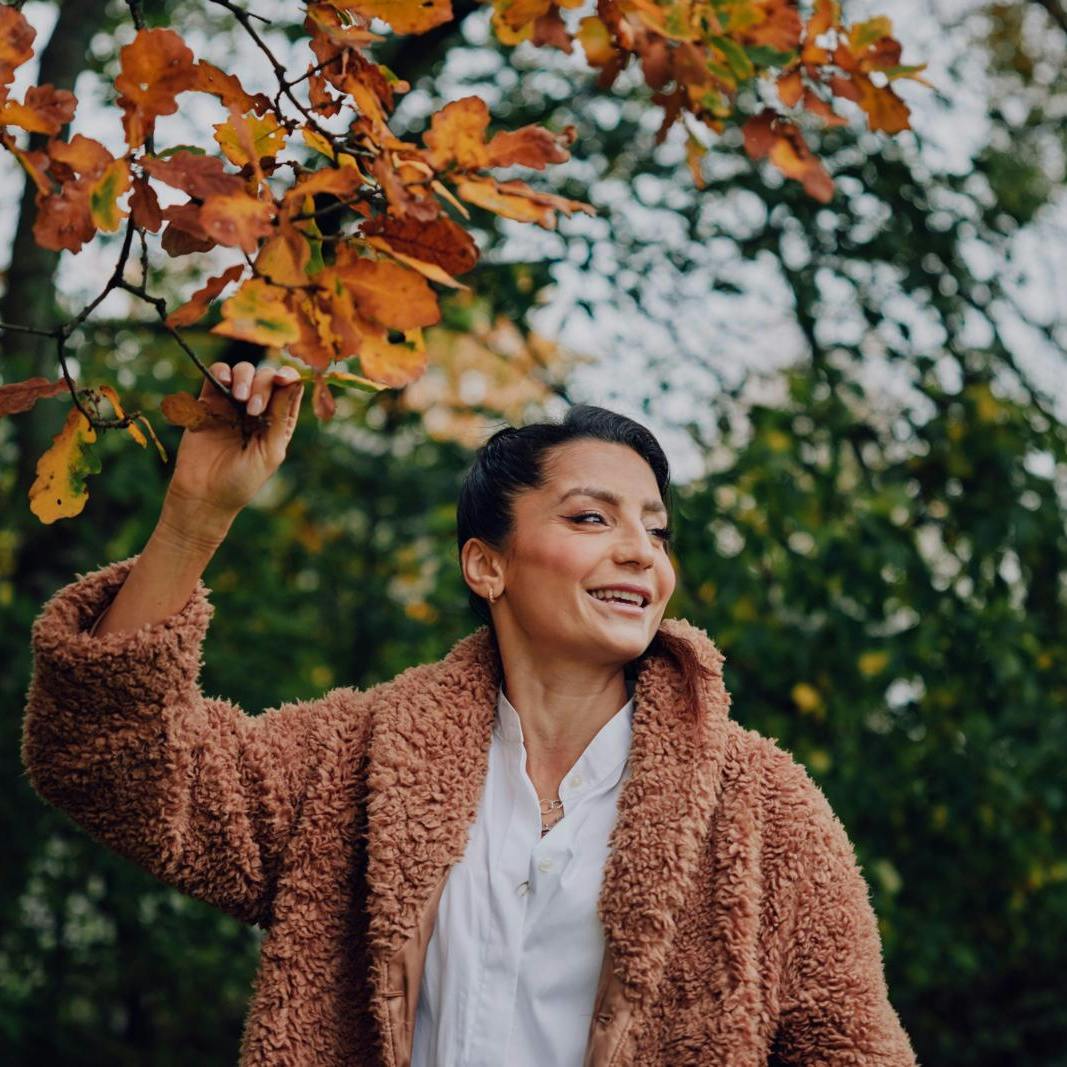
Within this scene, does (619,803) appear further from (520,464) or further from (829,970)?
(520,464)

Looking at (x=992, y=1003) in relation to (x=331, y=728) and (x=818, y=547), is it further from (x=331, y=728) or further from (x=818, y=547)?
(x=331, y=728)

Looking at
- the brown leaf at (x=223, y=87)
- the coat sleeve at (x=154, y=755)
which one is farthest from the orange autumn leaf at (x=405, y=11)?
the coat sleeve at (x=154, y=755)

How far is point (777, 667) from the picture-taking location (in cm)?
298

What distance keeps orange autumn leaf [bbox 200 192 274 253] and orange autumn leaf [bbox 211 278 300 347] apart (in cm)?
4

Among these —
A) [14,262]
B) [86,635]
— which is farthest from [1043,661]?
[14,262]

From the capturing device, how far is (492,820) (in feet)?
5.48

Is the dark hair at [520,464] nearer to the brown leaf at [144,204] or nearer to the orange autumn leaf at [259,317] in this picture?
the brown leaf at [144,204]

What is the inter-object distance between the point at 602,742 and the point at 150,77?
1018mm

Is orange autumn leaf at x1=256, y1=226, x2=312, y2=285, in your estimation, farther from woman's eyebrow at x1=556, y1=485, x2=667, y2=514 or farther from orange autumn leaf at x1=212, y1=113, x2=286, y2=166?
woman's eyebrow at x1=556, y1=485, x2=667, y2=514

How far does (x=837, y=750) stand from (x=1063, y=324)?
144 cm

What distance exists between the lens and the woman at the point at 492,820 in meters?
1.50

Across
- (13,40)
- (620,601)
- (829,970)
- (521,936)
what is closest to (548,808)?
(521,936)

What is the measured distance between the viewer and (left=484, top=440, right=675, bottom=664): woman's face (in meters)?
1.69

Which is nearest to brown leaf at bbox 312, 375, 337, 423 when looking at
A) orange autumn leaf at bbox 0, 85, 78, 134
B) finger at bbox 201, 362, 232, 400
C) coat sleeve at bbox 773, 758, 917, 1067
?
orange autumn leaf at bbox 0, 85, 78, 134
